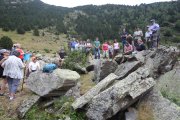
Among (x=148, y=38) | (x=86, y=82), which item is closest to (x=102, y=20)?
(x=148, y=38)

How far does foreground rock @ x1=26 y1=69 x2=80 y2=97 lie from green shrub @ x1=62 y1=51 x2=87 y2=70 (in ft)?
23.2

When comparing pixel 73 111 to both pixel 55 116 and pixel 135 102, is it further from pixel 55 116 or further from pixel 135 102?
pixel 135 102

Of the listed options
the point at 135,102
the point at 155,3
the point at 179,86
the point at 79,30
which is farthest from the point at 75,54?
the point at 155,3

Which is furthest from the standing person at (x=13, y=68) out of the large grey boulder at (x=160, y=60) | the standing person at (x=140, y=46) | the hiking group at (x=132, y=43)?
the standing person at (x=140, y=46)

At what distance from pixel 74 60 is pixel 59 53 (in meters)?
1.21

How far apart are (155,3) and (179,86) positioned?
148801mm

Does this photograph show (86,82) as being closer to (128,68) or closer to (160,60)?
(128,68)

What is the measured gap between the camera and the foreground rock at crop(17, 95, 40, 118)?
1527 centimetres

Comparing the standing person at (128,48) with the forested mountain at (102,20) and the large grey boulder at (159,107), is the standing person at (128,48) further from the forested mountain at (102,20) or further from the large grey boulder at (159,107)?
the forested mountain at (102,20)

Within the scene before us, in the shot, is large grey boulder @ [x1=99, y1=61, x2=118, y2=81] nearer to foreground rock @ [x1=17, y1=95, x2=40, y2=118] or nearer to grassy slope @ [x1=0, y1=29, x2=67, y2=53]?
foreground rock @ [x1=17, y1=95, x2=40, y2=118]

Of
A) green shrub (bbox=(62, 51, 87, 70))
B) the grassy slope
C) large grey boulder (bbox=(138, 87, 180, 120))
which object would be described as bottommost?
the grassy slope

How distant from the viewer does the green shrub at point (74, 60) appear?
2388 centimetres

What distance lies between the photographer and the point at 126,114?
45.1 ft

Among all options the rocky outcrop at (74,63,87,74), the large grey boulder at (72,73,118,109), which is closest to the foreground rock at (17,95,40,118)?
the large grey boulder at (72,73,118,109)
